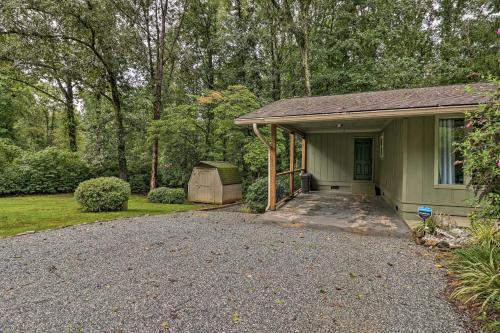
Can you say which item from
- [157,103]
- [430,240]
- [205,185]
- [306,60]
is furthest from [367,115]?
[157,103]

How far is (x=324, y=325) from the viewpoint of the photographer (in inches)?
92.4

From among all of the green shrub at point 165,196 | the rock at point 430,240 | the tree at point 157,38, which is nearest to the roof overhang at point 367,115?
the rock at point 430,240

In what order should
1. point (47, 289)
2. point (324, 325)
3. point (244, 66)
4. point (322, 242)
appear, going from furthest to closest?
point (244, 66)
point (322, 242)
point (47, 289)
point (324, 325)

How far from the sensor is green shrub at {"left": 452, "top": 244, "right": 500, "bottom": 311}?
8.41ft

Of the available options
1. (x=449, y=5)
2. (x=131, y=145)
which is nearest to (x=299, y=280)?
(x=131, y=145)

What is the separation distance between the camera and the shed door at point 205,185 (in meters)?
12.2

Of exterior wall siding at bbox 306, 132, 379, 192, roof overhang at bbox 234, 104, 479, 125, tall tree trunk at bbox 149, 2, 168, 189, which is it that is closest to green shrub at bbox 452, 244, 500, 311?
roof overhang at bbox 234, 104, 479, 125

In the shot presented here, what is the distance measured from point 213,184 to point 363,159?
241 inches

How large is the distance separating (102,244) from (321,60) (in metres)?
13.3

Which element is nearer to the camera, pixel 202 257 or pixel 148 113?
pixel 202 257

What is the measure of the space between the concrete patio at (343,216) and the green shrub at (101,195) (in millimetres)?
4673

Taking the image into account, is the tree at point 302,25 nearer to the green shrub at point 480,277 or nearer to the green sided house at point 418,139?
the green sided house at point 418,139

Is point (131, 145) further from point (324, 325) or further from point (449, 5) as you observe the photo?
point (449, 5)

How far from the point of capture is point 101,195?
816 centimetres
